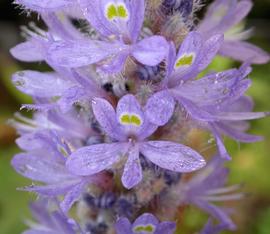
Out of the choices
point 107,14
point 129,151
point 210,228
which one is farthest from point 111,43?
point 210,228

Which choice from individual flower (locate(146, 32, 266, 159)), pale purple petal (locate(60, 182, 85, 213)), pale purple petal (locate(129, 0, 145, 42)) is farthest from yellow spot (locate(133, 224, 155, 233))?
pale purple petal (locate(129, 0, 145, 42))

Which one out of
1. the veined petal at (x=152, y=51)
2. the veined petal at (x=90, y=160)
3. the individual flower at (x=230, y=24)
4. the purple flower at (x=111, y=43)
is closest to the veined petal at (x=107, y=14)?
the purple flower at (x=111, y=43)

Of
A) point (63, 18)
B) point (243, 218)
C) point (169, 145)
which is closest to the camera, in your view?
point (169, 145)

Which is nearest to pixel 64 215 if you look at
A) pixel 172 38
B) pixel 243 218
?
pixel 172 38

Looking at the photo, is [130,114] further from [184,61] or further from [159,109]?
[184,61]

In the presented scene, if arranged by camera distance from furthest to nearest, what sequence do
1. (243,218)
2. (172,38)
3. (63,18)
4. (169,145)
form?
(243,218), (63,18), (172,38), (169,145)

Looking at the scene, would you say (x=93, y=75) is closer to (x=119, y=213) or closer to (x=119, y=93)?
(x=119, y=93)

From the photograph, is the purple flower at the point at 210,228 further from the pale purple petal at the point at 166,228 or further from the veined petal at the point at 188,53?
the veined petal at the point at 188,53

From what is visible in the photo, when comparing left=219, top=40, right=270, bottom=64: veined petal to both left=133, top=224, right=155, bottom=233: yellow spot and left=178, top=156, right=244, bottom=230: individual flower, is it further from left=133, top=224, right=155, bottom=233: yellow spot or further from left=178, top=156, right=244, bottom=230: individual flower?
left=133, top=224, right=155, bottom=233: yellow spot
